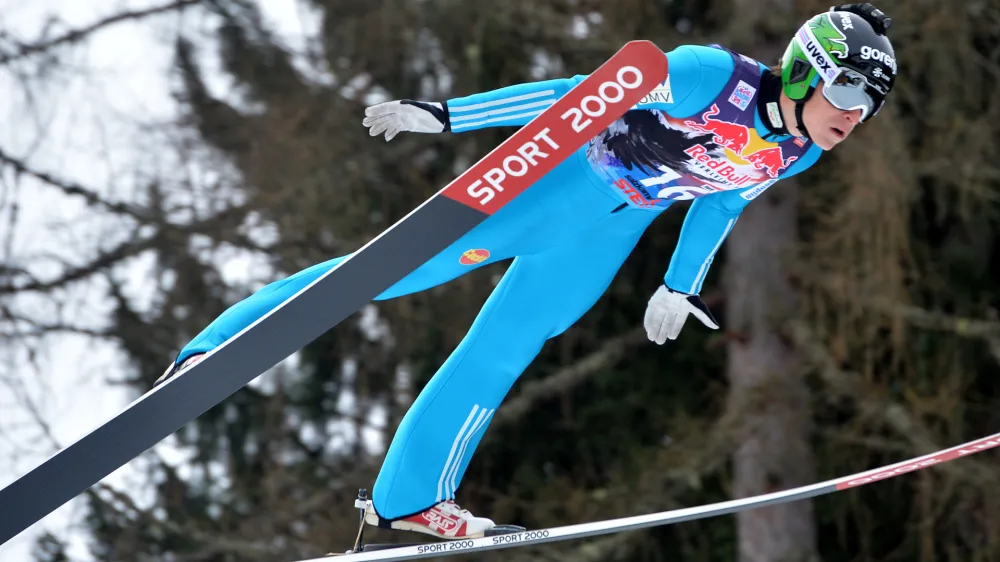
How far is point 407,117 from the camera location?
2.54 meters

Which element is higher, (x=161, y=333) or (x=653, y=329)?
(x=161, y=333)

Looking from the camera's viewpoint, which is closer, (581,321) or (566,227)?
(566,227)

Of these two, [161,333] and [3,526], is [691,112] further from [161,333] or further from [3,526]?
[161,333]

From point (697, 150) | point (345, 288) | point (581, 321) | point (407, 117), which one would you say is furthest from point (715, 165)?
point (581, 321)

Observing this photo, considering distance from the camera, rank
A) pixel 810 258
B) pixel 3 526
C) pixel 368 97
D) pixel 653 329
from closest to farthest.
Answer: pixel 3 526 < pixel 653 329 < pixel 810 258 < pixel 368 97

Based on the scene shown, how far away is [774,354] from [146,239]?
296cm

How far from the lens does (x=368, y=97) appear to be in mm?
5824

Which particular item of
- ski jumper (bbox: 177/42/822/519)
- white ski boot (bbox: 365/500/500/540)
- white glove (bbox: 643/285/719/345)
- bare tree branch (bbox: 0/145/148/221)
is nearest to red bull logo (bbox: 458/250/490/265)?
ski jumper (bbox: 177/42/822/519)

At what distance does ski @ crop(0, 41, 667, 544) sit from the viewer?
2.37m

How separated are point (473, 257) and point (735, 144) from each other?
0.61 meters

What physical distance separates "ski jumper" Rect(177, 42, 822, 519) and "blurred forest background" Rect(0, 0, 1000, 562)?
7.40 feet

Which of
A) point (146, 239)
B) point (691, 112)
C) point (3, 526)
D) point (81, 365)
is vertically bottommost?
point (3, 526)

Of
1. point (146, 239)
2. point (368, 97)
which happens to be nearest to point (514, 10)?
point (368, 97)

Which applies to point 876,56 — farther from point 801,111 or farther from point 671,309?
point 671,309
